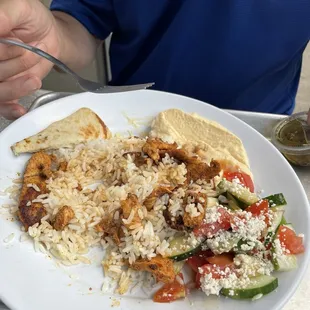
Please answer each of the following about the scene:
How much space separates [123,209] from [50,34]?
697mm

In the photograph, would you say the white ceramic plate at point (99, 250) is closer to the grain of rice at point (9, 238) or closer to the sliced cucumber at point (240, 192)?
the grain of rice at point (9, 238)

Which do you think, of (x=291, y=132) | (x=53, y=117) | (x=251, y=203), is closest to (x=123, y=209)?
(x=251, y=203)

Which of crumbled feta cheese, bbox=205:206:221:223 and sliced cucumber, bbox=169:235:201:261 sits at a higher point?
crumbled feta cheese, bbox=205:206:221:223

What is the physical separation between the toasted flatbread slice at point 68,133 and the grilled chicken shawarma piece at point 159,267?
0.45 metres

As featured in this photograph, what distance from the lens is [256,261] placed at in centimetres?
114

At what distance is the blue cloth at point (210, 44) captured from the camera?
1.57 m

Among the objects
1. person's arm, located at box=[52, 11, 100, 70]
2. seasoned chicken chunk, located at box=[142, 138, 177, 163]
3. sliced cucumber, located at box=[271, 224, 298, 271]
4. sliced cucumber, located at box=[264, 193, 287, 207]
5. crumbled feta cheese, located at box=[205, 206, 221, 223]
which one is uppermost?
person's arm, located at box=[52, 11, 100, 70]

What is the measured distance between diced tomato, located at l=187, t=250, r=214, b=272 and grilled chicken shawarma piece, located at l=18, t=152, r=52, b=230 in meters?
0.39

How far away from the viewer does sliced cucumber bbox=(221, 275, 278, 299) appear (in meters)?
1.09

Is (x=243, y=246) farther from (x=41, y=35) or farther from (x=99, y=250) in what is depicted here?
(x=41, y=35)

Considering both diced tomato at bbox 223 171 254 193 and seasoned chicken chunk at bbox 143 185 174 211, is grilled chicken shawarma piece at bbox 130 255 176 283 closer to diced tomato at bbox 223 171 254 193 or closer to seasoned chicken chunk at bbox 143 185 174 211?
seasoned chicken chunk at bbox 143 185 174 211

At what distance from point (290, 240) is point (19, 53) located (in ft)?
2.98

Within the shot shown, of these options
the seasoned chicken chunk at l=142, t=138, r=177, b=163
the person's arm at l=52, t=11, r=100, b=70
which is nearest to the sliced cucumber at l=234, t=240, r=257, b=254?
the seasoned chicken chunk at l=142, t=138, r=177, b=163

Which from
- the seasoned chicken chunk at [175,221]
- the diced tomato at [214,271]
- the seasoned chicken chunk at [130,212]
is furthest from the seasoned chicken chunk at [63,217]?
the diced tomato at [214,271]
